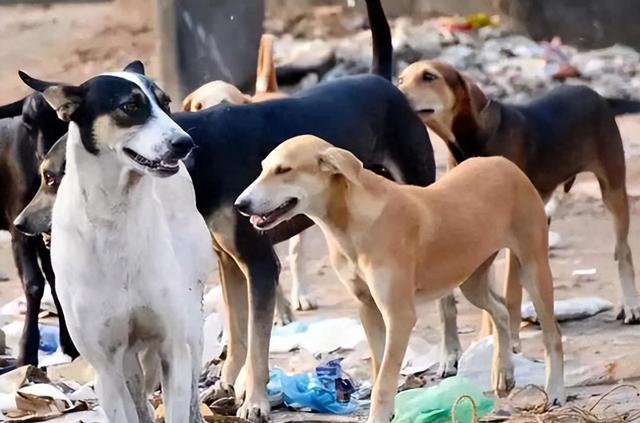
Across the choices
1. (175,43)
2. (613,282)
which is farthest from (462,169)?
(175,43)

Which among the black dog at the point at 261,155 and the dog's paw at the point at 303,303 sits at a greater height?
the black dog at the point at 261,155

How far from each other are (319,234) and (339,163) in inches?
175

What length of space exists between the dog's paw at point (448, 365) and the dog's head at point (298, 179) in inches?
54.5

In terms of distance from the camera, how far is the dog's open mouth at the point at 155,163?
427cm

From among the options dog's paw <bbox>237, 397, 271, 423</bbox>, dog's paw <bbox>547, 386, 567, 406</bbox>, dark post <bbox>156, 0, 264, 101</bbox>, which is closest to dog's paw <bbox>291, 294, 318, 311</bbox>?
dog's paw <bbox>237, 397, 271, 423</bbox>

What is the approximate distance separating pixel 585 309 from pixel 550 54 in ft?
21.7

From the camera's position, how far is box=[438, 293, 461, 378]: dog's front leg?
6.28m

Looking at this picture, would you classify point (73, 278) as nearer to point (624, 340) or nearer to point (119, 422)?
point (119, 422)

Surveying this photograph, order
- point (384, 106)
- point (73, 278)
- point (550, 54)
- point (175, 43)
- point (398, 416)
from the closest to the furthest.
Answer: point (73, 278), point (398, 416), point (384, 106), point (175, 43), point (550, 54)

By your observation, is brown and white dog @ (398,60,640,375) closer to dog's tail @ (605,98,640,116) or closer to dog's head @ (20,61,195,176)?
dog's head @ (20,61,195,176)

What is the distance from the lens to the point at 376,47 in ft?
22.3

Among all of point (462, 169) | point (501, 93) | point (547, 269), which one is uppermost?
point (462, 169)

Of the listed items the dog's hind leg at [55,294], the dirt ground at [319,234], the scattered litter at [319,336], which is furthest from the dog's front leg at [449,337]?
the dog's hind leg at [55,294]

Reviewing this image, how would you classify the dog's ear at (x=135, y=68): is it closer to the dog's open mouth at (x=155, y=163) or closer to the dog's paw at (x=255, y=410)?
the dog's open mouth at (x=155, y=163)
